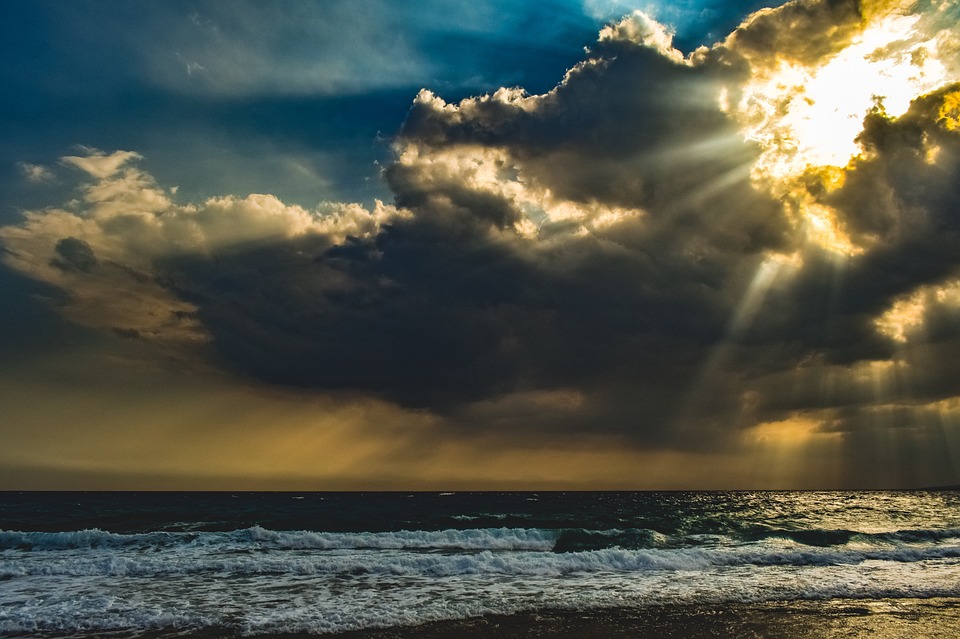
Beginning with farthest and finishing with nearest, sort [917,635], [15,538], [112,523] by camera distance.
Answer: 1. [112,523]
2. [15,538]
3. [917,635]

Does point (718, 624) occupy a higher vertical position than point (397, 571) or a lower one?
higher

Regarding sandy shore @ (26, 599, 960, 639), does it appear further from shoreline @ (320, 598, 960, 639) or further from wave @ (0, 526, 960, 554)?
wave @ (0, 526, 960, 554)

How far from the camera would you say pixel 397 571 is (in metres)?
22.4

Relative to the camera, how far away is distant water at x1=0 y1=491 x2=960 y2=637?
15.3 metres

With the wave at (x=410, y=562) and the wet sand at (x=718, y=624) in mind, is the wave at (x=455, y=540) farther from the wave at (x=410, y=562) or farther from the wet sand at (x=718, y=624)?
the wet sand at (x=718, y=624)

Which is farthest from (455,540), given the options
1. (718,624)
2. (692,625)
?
(718,624)

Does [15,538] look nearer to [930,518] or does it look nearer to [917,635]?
[917,635]

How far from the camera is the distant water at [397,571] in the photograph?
15266mm

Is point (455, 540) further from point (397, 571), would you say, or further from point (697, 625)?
point (697, 625)

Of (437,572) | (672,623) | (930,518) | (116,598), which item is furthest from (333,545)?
(930,518)

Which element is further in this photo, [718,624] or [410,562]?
[410,562]

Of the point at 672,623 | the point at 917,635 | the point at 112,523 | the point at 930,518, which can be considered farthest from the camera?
the point at 930,518

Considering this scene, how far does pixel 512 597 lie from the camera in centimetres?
1700

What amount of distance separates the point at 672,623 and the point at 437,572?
10.5 m
